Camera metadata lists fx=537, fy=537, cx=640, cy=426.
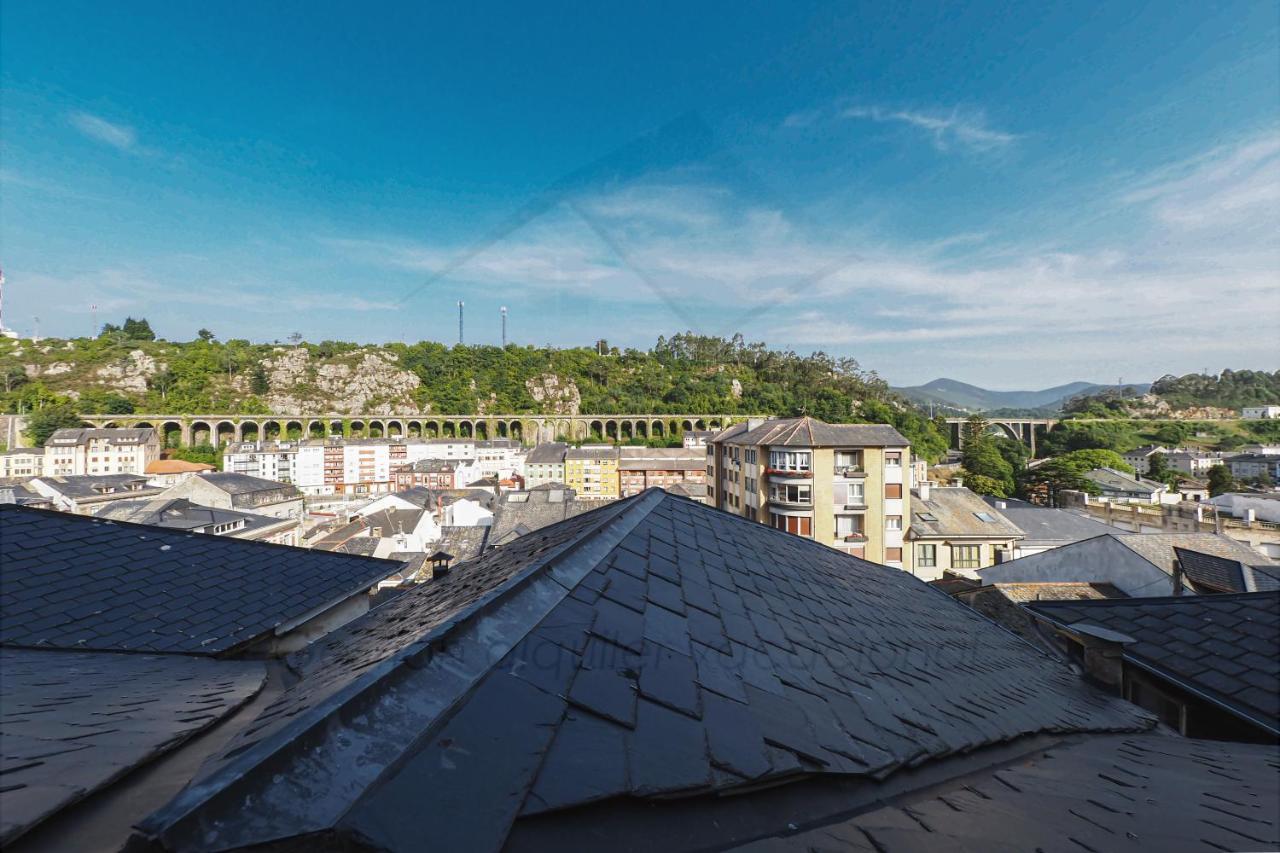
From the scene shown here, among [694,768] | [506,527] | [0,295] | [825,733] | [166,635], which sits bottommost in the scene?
[506,527]

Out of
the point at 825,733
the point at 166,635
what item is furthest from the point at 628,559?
the point at 166,635

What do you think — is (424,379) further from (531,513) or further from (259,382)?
(531,513)

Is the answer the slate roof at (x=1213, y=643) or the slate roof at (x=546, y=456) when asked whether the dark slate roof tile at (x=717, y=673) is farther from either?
the slate roof at (x=546, y=456)

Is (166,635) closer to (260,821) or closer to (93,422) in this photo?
(260,821)

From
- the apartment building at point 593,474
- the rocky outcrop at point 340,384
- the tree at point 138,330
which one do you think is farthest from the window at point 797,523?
the tree at point 138,330

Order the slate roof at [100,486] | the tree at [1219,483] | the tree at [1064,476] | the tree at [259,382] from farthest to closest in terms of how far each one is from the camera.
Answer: the tree at [259,382]
the tree at [1064,476]
the tree at [1219,483]
the slate roof at [100,486]
